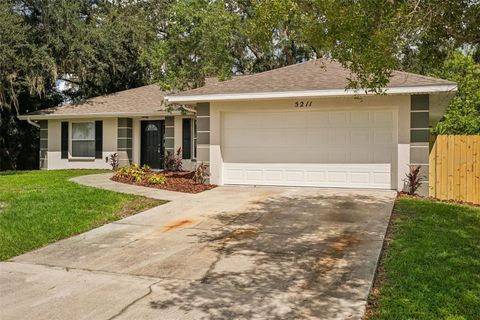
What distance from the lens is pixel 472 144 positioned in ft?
35.3

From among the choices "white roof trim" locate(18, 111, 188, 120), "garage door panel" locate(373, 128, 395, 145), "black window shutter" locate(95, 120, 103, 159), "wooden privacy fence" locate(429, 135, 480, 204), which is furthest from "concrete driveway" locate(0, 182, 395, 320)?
"black window shutter" locate(95, 120, 103, 159)

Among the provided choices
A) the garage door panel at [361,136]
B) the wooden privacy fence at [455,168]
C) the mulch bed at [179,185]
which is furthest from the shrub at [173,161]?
the wooden privacy fence at [455,168]

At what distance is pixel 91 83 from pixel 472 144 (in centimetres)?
1997

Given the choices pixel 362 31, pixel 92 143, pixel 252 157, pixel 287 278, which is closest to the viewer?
pixel 287 278

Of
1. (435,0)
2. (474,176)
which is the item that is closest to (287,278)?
(435,0)

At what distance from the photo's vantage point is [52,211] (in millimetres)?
8125

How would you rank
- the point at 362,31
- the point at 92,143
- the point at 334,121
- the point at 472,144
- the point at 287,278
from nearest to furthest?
the point at 287,278 → the point at 362,31 → the point at 472,144 → the point at 334,121 → the point at 92,143

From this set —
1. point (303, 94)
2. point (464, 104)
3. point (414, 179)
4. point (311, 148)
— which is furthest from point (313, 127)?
point (464, 104)

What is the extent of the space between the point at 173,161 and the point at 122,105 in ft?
13.4

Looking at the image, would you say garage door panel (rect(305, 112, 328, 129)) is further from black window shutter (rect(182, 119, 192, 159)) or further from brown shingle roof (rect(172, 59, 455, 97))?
black window shutter (rect(182, 119, 192, 159))

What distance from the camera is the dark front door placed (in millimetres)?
18406

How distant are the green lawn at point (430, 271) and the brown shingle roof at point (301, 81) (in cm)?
433

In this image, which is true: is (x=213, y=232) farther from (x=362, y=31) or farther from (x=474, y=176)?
(x=474, y=176)

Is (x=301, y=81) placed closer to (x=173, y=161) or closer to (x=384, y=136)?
(x=384, y=136)
